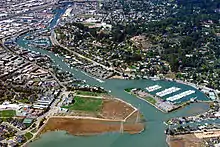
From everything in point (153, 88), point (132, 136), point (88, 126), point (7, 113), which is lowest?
point (132, 136)

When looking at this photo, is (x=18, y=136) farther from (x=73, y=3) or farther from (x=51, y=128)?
(x=73, y=3)

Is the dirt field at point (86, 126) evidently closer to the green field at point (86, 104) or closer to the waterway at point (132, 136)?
the waterway at point (132, 136)

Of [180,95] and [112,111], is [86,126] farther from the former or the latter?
[180,95]

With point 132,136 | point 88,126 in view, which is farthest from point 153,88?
point 88,126

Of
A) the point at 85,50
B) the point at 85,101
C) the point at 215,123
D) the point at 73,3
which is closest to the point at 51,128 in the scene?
the point at 85,101

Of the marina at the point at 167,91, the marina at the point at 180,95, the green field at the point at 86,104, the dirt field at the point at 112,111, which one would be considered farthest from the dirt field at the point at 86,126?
the marina at the point at 167,91
